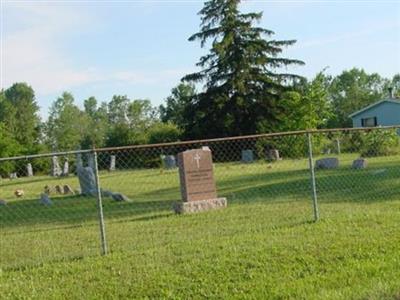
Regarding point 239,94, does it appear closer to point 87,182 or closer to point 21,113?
point 87,182

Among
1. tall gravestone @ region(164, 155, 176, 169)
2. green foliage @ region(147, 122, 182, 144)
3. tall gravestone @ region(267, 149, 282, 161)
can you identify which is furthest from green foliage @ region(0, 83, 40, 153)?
tall gravestone @ region(267, 149, 282, 161)

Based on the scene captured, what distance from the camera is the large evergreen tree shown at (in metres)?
44.6

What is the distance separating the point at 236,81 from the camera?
4462 cm

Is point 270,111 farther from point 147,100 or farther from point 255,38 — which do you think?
point 147,100

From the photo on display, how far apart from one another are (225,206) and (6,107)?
2589 inches

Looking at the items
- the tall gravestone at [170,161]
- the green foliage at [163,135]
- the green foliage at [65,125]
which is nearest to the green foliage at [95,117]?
the green foliage at [65,125]

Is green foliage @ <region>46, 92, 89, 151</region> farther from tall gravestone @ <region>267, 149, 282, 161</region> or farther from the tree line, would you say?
tall gravestone @ <region>267, 149, 282, 161</region>

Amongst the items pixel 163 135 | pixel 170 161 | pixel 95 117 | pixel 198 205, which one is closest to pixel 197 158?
pixel 198 205

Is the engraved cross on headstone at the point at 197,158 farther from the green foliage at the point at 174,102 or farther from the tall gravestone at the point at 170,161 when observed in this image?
the green foliage at the point at 174,102

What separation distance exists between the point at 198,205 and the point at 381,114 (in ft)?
131

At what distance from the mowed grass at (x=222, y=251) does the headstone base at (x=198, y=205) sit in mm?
222

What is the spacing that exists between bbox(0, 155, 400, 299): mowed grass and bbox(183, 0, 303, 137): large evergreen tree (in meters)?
29.6

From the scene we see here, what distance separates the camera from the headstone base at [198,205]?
13.1 m

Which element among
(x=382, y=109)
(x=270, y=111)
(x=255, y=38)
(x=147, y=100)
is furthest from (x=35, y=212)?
(x=147, y=100)
